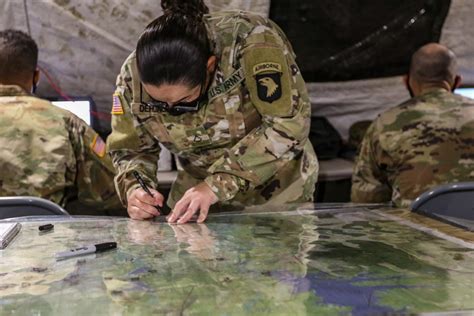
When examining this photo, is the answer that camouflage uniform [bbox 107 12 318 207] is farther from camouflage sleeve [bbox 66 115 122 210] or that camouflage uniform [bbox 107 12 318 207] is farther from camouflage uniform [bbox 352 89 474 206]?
camouflage uniform [bbox 352 89 474 206]

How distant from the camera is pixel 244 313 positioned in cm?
82

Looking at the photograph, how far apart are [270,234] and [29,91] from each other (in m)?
1.20

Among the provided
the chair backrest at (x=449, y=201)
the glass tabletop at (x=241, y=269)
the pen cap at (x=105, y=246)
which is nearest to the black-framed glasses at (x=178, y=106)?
the glass tabletop at (x=241, y=269)

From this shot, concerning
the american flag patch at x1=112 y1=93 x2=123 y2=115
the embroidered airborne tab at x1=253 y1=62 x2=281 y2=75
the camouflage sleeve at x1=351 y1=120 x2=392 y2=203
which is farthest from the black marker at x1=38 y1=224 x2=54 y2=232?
the camouflage sleeve at x1=351 y1=120 x2=392 y2=203

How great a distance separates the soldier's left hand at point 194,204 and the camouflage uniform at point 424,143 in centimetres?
76

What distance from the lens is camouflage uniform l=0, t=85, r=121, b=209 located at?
1976mm

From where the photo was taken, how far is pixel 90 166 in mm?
2133

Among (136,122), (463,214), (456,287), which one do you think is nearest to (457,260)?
(456,287)

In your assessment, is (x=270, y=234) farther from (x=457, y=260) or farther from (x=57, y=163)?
(x=57, y=163)

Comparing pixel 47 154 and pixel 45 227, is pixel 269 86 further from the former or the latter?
pixel 47 154

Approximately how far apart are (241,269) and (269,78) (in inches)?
24.0

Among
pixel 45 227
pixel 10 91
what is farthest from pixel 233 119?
pixel 10 91

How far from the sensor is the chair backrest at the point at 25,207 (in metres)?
1.56

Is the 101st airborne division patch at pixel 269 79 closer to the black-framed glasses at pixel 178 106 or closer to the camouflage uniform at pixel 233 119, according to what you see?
the camouflage uniform at pixel 233 119
